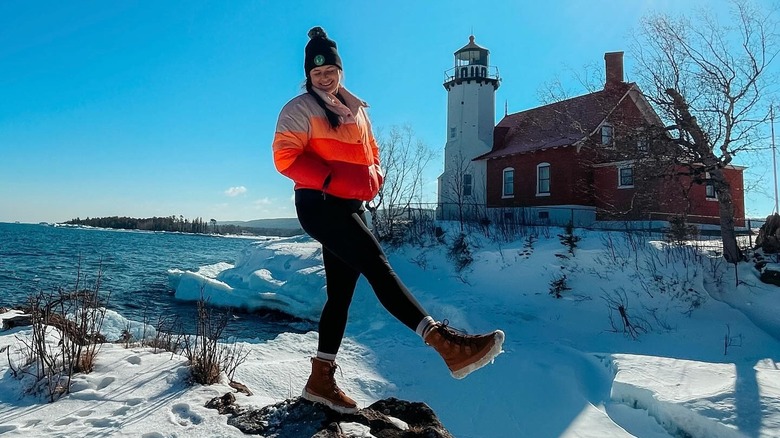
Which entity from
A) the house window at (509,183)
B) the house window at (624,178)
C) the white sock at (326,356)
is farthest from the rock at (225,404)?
the house window at (509,183)

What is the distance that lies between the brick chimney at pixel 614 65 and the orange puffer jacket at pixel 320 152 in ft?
79.6

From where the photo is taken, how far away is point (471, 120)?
26906mm

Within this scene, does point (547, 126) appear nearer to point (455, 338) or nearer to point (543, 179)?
point (543, 179)

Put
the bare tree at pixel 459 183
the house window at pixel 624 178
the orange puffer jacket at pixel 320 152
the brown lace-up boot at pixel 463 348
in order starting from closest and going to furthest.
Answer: the brown lace-up boot at pixel 463 348 < the orange puffer jacket at pixel 320 152 < the house window at pixel 624 178 < the bare tree at pixel 459 183

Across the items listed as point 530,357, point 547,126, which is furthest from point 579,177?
point 530,357

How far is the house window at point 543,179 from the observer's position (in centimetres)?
2275

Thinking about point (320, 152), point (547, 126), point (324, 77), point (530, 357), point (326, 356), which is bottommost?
point (530, 357)

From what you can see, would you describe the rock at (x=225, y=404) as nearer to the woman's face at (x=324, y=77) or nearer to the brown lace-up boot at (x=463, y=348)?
the brown lace-up boot at (x=463, y=348)

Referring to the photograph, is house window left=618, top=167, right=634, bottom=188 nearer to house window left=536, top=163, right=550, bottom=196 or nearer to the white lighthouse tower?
house window left=536, top=163, right=550, bottom=196

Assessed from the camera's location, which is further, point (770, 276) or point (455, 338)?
point (770, 276)

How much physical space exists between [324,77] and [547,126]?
77.3 feet

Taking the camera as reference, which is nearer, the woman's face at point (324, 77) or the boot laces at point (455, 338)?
the boot laces at point (455, 338)

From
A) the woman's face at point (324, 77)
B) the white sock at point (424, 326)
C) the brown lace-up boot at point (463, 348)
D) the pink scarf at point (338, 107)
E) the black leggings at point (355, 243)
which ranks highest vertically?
the woman's face at point (324, 77)

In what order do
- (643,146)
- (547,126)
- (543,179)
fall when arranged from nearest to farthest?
(643,146), (543,179), (547,126)
